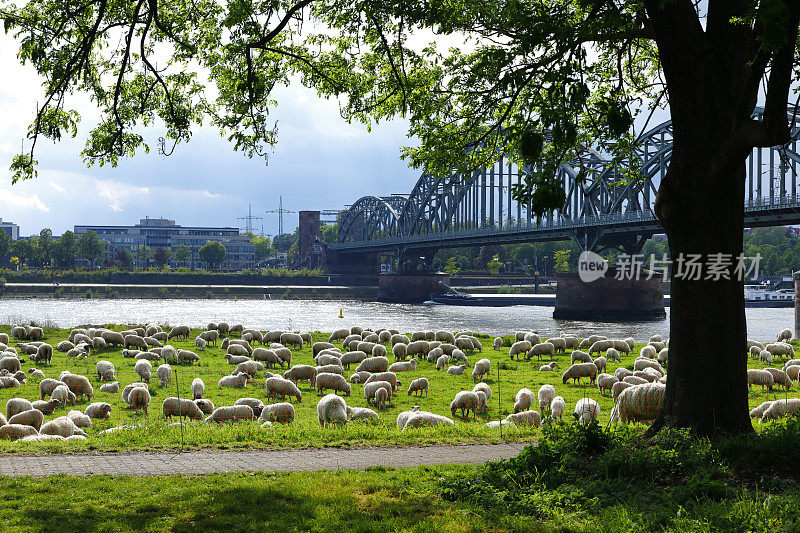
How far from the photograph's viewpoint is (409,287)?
12862cm

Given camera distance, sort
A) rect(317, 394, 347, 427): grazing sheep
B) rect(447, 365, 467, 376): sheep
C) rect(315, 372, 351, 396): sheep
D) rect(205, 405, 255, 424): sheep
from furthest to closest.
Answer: rect(447, 365, 467, 376): sheep
rect(315, 372, 351, 396): sheep
rect(205, 405, 255, 424): sheep
rect(317, 394, 347, 427): grazing sheep

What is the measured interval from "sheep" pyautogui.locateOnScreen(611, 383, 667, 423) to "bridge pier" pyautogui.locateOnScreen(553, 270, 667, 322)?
7000 centimetres

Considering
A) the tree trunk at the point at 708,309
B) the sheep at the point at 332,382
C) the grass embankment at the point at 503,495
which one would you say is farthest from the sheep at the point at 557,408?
the grass embankment at the point at 503,495

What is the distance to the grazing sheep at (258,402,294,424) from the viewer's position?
694 inches

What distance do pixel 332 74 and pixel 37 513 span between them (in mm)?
10045

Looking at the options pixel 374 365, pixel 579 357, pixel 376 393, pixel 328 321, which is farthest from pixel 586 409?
pixel 328 321

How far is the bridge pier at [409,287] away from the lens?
128 m

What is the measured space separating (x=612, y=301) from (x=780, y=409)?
7081 cm

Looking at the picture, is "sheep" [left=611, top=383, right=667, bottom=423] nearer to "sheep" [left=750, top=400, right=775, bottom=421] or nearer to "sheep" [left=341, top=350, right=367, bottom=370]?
"sheep" [left=750, top=400, right=775, bottom=421]

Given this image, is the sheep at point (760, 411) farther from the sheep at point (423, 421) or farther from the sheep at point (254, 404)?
the sheep at point (254, 404)

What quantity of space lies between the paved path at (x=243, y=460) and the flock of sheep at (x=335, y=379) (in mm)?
1868

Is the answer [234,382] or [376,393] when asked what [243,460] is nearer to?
[376,393]

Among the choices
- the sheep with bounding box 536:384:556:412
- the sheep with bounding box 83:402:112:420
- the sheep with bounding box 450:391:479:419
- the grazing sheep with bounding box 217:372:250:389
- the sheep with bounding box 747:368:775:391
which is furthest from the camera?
the grazing sheep with bounding box 217:372:250:389

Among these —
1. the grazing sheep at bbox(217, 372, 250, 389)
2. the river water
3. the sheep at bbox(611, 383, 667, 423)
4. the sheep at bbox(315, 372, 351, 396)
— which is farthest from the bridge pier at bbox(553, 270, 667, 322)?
the sheep at bbox(611, 383, 667, 423)
